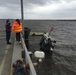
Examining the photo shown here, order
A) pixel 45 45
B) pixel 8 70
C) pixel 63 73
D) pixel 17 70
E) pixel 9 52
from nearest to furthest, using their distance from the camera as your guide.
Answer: pixel 17 70 → pixel 8 70 → pixel 9 52 → pixel 63 73 → pixel 45 45

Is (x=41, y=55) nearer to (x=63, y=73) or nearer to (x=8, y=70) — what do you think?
(x=8, y=70)

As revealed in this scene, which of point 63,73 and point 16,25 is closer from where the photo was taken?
point 63,73

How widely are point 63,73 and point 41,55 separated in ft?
21.5

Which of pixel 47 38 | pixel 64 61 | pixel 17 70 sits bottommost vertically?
pixel 64 61

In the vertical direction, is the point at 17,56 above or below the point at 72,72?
above

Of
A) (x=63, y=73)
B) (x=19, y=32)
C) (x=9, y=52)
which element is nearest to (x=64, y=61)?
(x=63, y=73)

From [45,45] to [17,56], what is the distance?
31.1 ft

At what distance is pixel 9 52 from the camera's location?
1436 centimetres

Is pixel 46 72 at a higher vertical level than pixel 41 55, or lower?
lower

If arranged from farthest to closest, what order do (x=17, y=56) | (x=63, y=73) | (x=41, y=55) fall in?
(x=63, y=73), (x=17, y=56), (x=41, y=55)

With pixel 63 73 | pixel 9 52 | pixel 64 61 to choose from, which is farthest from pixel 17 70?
pixel 64 61

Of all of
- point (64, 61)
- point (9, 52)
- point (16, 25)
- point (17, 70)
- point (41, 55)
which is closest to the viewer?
point (17, 70)

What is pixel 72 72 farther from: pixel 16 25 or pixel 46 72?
pixel 16 25

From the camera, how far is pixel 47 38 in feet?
69.0
